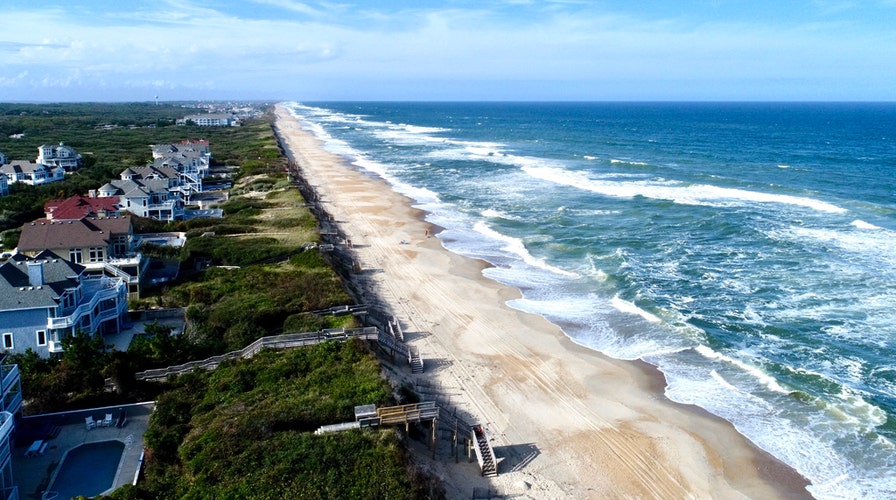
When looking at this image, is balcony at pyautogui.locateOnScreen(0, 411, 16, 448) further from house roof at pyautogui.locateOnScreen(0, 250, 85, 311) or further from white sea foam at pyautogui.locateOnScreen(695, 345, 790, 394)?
white sea foam at pyautogui.locateOnScreen(695, 345, 790, 394)

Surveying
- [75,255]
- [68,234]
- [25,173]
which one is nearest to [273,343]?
[75,255]

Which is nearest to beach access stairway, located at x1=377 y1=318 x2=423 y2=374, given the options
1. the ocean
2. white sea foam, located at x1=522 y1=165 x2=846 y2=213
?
the ocean

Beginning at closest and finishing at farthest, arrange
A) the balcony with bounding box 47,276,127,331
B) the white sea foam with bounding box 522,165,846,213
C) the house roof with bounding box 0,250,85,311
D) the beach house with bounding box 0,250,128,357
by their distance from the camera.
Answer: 1. the house roof with bounding box 0,250,85,311
2. the beach house with bounding box 0,250,128,357
3. the balcony with bounding box 47,276,127,331
4. the white sea foam with bounding box 522,165,846,213

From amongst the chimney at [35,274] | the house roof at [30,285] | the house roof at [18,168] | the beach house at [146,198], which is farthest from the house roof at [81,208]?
the house roof at [18,168]

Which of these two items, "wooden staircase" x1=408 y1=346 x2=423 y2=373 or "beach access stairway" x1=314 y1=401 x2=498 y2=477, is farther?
Result: "wooden staircase" x1=408 y1=346 x2=423 y2=373

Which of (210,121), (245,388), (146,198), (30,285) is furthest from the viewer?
(210,121)

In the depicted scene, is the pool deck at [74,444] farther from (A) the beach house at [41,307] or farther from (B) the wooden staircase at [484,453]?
(B) the wooden staircase at [484,453]

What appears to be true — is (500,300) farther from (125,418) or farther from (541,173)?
(541,173)

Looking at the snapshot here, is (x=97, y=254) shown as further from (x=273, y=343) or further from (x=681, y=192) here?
(x=681, y=192)
